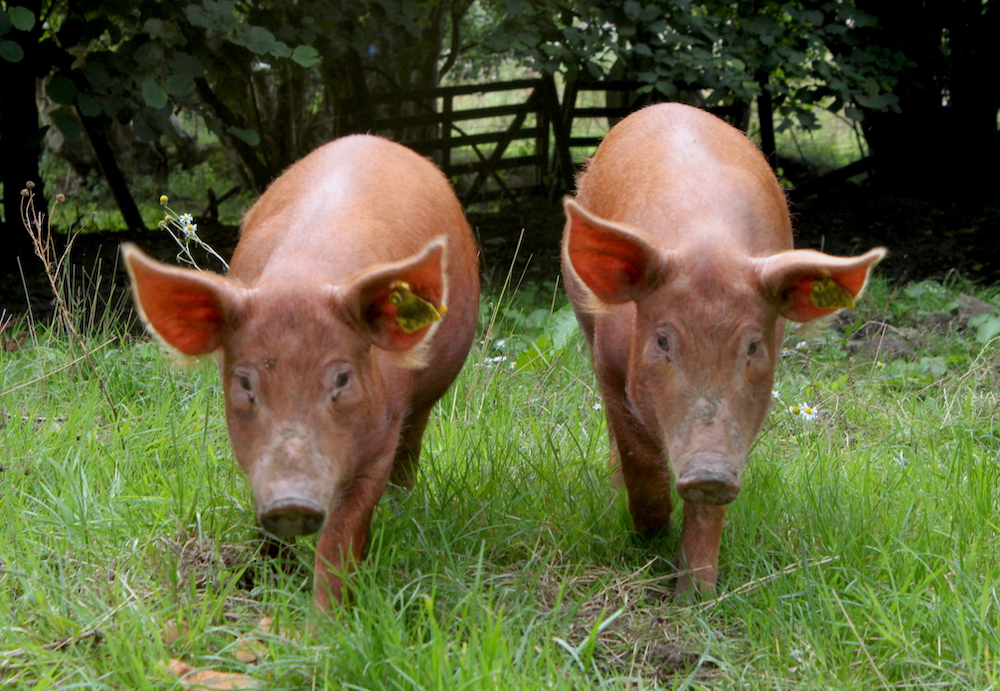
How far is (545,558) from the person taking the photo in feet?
10.9

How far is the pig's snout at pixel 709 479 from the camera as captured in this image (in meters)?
2.80

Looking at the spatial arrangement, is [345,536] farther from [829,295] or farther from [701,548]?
[829,295]

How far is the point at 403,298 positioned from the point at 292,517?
0.66 meters

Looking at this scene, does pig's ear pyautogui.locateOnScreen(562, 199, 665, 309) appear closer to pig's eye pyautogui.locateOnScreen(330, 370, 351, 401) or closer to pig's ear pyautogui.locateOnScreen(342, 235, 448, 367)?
pig's ear pyautogui.locateOnScreen(342, 235, 448, 367)

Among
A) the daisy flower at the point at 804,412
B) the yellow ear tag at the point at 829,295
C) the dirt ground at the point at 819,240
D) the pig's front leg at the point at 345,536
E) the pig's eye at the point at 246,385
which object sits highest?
the yellow ear tag at the point at 829,295

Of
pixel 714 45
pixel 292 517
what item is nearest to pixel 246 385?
pixel 292 517

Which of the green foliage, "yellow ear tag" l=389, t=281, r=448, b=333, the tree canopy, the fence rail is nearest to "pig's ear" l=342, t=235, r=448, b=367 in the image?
"yellow ear tag" l=389, t=281, r=448, b=333

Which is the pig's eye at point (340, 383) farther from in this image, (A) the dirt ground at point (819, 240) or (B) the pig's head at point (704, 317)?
(A) the dirt ground at point (819, 240)

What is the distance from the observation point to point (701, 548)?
3.38 meters

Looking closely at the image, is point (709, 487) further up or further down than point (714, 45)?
further down

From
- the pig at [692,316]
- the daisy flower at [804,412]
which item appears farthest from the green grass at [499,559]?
the pig at [692,316]

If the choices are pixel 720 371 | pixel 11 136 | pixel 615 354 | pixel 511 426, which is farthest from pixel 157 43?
pixel 720 371

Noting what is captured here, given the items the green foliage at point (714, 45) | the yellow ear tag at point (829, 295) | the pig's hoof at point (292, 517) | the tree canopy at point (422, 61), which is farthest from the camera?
the green foliage at point (714, 45)

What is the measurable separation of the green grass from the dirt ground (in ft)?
7.94
